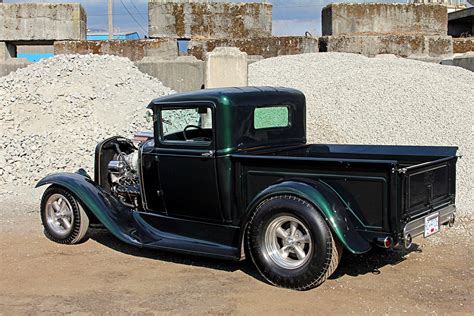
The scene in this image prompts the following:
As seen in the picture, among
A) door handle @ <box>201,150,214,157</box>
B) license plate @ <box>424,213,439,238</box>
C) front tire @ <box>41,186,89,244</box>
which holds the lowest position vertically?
front tire @ <box>41,186,89,244</box>

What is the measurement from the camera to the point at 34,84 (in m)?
13.2

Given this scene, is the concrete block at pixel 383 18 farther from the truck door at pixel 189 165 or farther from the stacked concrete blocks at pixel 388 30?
the truck door at pixel 189 165

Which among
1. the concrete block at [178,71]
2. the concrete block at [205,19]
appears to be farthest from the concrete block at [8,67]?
the concrete block at [205,19]

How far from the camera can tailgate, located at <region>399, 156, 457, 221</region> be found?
205 inches

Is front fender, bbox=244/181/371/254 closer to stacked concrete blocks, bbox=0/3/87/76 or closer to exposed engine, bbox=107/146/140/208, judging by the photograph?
exposed engine, bbox=107/146/140/208

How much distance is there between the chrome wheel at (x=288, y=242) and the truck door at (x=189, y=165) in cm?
71

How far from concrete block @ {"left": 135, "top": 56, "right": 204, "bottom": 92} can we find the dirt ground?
6.95 meters

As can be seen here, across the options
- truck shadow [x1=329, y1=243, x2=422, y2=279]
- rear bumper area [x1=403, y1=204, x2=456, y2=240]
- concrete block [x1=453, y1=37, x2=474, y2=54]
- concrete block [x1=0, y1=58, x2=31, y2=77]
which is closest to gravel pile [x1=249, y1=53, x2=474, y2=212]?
truck shadow [x1=329, y1=243, x2=422, y2=279]

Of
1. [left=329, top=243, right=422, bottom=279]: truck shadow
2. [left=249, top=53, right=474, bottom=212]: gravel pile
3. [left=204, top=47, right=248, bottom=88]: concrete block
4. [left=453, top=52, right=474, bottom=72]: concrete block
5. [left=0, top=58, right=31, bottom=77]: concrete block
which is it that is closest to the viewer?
[left=329, top=243, right=422, bottom=279]: truck shadow

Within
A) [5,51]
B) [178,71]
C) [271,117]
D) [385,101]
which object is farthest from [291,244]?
[5,51]

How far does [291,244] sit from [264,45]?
10.4 m

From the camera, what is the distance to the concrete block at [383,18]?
15.3 meters

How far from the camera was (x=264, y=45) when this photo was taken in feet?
50.3

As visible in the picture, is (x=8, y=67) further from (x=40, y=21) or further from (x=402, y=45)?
Answer: (x=402, y=45)
